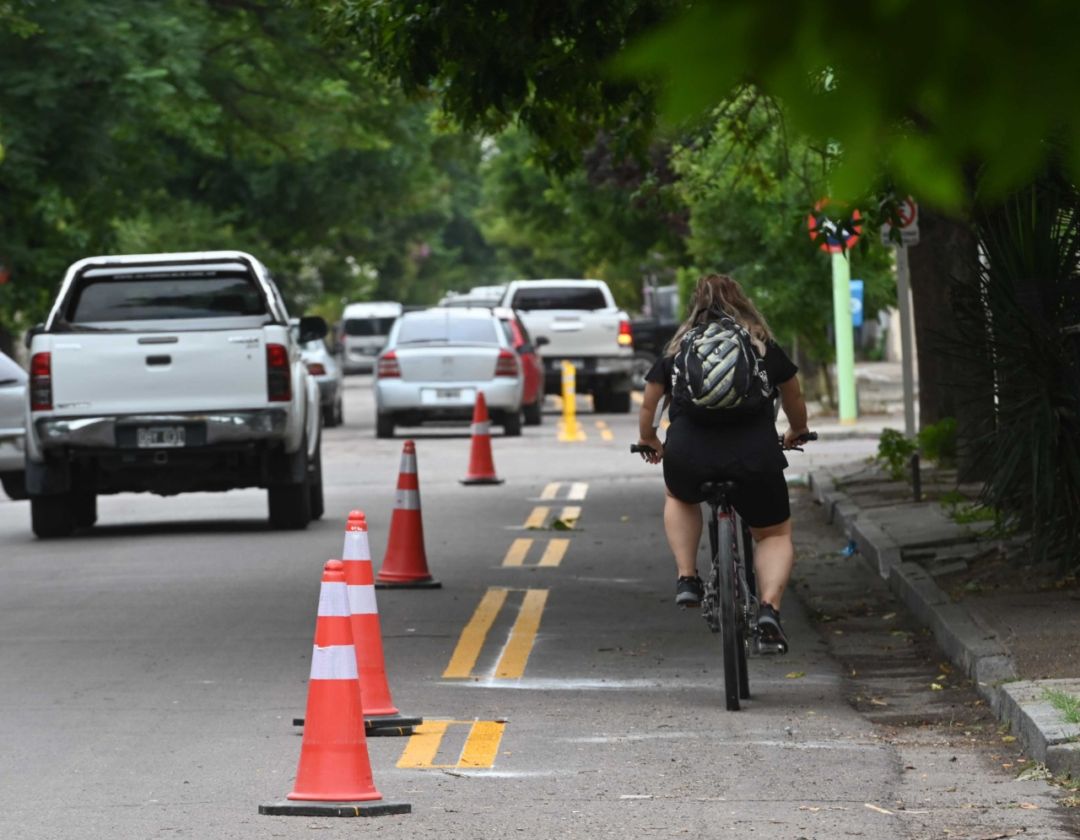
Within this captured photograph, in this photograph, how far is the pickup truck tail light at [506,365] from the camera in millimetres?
29281

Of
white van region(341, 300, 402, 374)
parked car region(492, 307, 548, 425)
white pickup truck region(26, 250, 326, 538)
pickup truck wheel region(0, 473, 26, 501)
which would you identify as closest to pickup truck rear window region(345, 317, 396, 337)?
white van region(341, 300, 402, 374)

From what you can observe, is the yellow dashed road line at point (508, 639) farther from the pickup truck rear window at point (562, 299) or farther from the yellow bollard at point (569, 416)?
the pickup truck rear window at point (562, 299)

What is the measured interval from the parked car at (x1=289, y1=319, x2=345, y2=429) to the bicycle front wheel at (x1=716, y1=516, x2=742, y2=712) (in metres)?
24.0

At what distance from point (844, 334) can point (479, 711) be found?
1945 centimetres

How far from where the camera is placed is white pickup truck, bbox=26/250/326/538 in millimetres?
15742

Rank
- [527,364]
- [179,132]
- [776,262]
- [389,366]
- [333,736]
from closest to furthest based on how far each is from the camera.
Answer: [333,736] < [389,366] < [776,262] < [527,364] < [179,132]

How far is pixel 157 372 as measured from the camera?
15797mm

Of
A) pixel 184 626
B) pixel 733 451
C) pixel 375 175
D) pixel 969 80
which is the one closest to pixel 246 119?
pixel 375 175

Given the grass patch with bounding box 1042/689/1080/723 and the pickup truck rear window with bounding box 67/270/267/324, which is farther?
the pickup truck rear window with bounding box 67/270/267/324

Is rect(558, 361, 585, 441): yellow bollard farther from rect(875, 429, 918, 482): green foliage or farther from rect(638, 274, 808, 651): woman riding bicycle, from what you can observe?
rect(638, 274, 808, 651): woman riding bicycle

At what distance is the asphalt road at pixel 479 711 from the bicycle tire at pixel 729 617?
10 cm

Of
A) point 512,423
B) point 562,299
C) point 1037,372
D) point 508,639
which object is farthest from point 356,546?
point 562,299

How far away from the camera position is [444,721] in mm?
8438

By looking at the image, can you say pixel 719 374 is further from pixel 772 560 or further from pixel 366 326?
pixel 366 326
